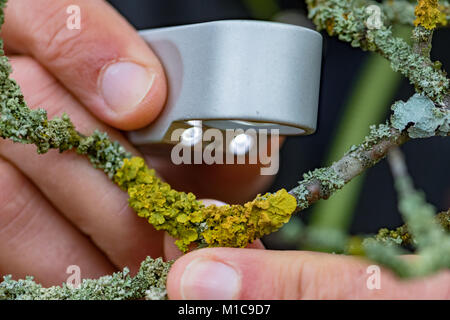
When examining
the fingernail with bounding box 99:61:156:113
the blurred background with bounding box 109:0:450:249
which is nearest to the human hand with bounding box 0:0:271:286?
Answer: the fingernail with bounding box 99:61:156:113

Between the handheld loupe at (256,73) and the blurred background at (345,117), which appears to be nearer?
the handheld loupe at (256,73)

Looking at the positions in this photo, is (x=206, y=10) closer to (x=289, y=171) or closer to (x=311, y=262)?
(x=289, y=171)

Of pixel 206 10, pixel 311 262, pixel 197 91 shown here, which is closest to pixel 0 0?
pixel 197 91

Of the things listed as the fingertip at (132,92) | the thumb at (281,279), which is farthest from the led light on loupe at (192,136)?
the thumb at (281,279)

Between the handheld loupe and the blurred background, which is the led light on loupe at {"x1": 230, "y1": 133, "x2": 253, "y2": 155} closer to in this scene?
the handheld loupe

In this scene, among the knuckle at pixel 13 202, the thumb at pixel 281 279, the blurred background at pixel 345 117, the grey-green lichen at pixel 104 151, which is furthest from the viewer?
the blurred background at pixel 345 117

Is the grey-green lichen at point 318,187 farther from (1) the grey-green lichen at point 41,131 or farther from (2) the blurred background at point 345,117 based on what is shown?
(2) the blurred background at point 345,117

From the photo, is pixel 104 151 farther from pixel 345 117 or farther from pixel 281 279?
pixel 345 117
